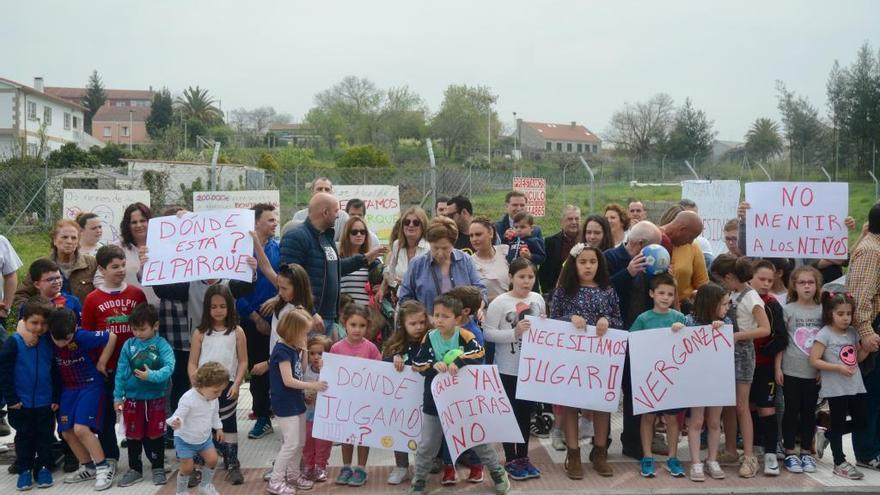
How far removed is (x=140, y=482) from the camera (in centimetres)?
573

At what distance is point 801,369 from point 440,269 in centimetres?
281

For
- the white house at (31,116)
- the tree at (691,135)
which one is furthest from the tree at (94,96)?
the tree at (691,135)

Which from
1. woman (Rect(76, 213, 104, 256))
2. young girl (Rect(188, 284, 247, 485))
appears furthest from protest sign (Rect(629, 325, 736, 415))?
woman (Rect(76, 213, 104, 256))

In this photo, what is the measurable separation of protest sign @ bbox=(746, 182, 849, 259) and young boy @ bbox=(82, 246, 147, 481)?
16.9ft

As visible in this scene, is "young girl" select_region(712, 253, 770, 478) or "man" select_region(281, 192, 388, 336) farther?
"man" select_region(281, 192, 388, 336)

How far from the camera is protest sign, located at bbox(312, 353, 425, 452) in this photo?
18.1ft

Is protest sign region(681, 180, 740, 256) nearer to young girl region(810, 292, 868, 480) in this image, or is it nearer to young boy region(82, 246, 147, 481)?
young girl region(810, 292, 868, 480)

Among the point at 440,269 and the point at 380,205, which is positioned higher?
the point at 380,205

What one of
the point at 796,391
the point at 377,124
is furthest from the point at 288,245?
the point at 377,124

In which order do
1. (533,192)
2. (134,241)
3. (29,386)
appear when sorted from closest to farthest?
(29,386), (134,241), (533,192)

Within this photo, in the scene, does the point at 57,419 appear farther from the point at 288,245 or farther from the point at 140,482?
the point at 288,245

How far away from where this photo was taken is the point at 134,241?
21.3ft

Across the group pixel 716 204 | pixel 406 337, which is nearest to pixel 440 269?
pixel 406 337

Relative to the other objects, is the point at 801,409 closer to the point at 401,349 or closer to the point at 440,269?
the point at 440,269
